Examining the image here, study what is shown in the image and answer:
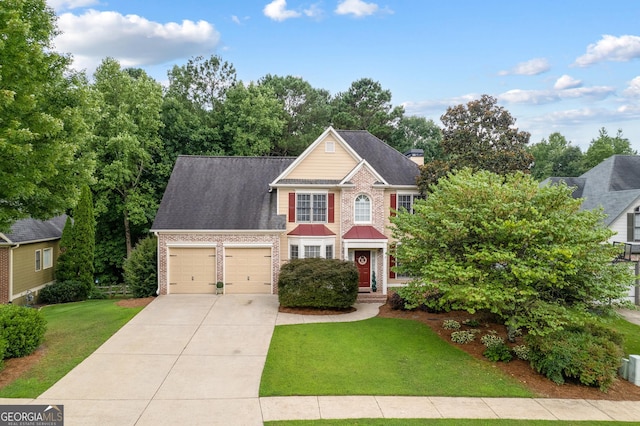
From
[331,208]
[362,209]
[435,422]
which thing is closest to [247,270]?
[331,208]

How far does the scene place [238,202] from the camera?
2166cm

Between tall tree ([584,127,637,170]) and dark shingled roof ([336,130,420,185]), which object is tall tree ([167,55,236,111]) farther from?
tall tree ([584,127,637,170])

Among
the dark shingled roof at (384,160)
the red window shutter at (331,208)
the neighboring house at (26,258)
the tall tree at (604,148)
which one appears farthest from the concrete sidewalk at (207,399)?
the tall tree at (604,148)

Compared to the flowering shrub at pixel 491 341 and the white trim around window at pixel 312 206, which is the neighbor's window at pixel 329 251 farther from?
the flowering shrub at pixel 491 341

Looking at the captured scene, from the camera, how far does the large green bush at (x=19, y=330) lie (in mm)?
11477

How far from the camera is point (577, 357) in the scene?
36.0 ft

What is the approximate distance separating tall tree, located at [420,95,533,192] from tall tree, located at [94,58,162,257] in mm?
19437

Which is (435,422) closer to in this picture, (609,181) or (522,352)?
(522,352)

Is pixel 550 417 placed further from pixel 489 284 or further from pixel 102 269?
pixel 102 269

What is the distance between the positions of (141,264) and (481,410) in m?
16.6

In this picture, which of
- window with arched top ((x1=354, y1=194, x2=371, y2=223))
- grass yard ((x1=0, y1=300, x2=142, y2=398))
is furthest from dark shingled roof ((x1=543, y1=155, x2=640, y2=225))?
grass yard ((x1=0, y1=300, x2=142, y2=398))

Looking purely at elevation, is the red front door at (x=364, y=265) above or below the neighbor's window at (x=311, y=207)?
below

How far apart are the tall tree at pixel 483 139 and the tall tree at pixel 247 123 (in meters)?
16.7

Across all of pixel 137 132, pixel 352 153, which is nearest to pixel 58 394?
pixel 352 153
